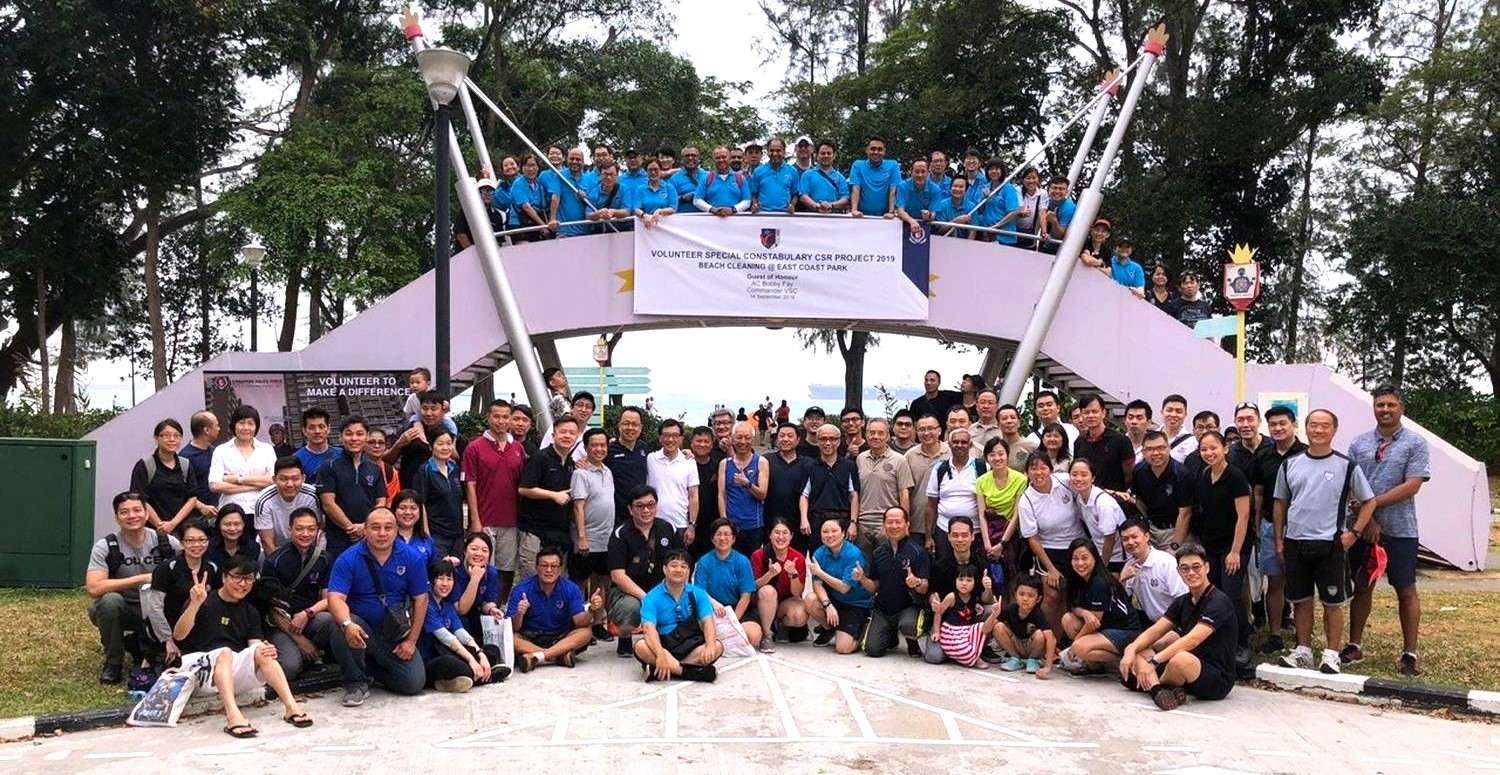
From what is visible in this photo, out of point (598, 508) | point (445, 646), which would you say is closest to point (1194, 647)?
point (598, 508)

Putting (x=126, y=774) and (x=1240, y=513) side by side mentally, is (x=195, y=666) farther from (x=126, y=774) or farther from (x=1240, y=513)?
(x=1240, y=513)

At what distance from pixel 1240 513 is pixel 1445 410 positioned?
17.9m

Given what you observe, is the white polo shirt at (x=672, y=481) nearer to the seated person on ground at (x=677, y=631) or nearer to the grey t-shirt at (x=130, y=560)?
the seated person on ground at (x=677, y=631)

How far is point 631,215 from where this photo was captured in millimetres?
11969

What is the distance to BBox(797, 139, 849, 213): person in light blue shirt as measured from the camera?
39.4ft

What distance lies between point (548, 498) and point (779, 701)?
243 centimetres

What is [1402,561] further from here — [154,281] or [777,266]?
[154,281]

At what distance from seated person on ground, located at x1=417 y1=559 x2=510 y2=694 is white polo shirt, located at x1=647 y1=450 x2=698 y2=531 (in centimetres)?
185

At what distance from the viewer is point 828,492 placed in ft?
28.4

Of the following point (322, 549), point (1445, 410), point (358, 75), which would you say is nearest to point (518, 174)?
point (322, 549)

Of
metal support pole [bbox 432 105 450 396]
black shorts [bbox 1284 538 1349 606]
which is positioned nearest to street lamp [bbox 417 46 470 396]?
metal support pole [bbox 432 105 450 396]

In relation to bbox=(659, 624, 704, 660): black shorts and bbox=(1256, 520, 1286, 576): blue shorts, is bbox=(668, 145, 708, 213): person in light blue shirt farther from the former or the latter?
bbox=(1256, 520, 1286, 576): blue shorts

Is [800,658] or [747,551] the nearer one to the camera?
[800,658]

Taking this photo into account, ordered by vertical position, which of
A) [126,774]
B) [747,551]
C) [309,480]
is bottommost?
[126,774]
